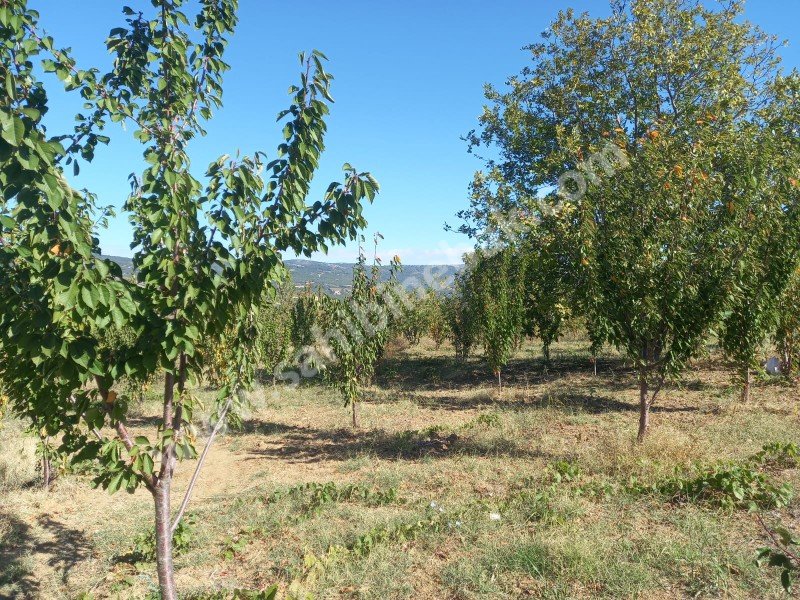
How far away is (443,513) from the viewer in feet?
17.2

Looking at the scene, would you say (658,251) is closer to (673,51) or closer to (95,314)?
(95,314)

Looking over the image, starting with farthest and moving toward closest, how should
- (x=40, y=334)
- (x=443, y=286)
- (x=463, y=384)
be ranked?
1. (x=443, y=286)
2. (x=463, y=384)
3. (x=40, y=334)

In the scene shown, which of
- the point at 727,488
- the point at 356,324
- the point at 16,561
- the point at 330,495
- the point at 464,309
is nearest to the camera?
the point at 727,488

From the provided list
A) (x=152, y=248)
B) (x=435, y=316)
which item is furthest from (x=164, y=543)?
(x=435, y=316)

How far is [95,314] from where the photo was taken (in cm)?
239

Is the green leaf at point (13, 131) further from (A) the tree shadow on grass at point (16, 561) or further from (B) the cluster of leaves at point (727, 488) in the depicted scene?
(B) the cluster of leaves at point (727, 488)

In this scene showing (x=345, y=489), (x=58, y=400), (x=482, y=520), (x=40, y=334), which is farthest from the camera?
(x=345, y=489)

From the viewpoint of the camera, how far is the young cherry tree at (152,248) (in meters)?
2.29

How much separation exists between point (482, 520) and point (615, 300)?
149 inches

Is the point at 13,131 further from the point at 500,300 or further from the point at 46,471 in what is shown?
the point at 500,300

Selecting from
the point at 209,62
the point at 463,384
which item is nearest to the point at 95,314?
the point at 209,62

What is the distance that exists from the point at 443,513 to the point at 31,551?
4.40 metres

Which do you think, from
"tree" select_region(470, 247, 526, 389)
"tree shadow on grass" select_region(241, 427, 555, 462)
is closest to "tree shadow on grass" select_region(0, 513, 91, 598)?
"tree shadow on grass" select_region(241, 427, 555, 462)

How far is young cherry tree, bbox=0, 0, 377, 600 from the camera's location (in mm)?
2295
